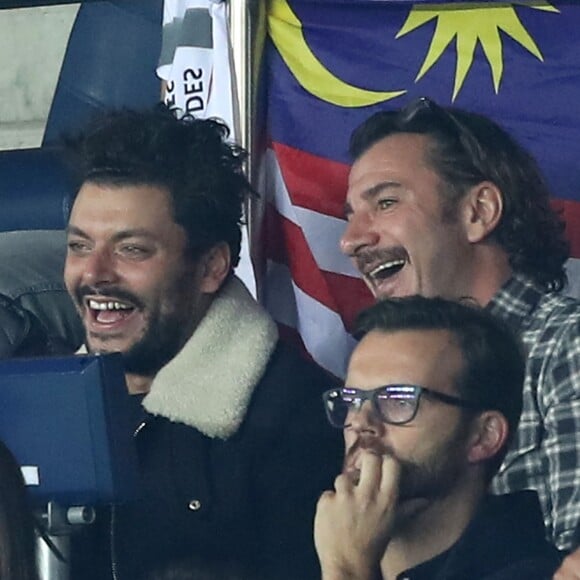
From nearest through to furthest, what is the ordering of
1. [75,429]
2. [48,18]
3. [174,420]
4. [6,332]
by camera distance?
[75,429] < [174,420] < [6,332] < [48,18]

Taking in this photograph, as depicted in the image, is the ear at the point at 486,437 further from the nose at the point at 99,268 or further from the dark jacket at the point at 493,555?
the nose at the point at 99,268

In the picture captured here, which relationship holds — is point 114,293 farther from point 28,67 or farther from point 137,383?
point 28,67

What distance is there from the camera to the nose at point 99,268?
9.43 ft

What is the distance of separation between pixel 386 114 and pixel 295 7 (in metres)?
0.50

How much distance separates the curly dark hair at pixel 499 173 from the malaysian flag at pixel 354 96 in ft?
1.03

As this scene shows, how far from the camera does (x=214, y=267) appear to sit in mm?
2932

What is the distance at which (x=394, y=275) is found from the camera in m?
3.03

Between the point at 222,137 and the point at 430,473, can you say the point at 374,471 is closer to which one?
the point at 430,473

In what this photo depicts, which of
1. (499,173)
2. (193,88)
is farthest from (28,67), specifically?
(499,173)

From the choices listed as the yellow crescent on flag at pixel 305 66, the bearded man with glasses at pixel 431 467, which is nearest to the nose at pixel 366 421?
the bearded man with glasses at pixel 431 467

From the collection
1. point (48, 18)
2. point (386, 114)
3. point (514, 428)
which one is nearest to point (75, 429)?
point (514, 428)

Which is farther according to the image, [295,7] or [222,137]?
[295,7]

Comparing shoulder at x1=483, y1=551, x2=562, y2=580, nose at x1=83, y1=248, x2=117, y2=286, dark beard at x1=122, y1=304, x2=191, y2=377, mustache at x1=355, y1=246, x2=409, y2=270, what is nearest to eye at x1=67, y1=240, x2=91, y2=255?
nose at x1=83, y1=248, x2=117, y2=286

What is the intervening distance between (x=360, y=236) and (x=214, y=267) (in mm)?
268
